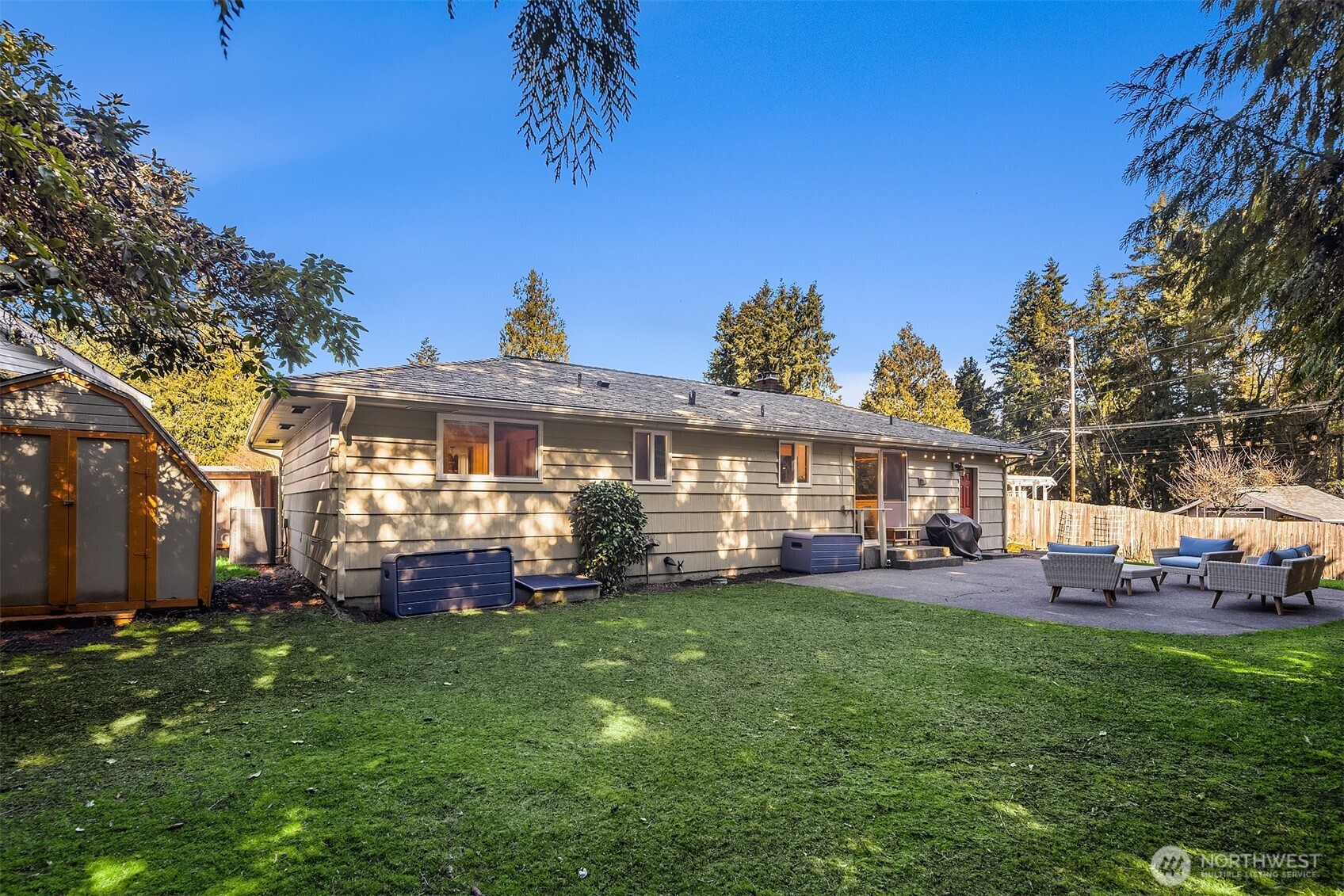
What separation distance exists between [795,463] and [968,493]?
667 centimetres

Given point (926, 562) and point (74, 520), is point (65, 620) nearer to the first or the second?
point (74, 520)

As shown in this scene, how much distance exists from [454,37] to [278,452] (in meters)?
20.5

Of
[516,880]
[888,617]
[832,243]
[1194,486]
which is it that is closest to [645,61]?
[516,880]

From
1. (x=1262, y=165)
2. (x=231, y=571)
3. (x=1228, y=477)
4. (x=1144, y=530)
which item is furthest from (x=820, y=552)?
(x=1228, y=477)

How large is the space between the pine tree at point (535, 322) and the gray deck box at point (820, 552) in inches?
868

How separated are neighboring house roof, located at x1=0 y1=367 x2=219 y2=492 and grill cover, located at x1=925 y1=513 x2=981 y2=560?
13787 mm

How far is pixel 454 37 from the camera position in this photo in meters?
2.91

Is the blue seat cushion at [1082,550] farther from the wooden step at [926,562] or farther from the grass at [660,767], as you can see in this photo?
the wooden step at [926,562]

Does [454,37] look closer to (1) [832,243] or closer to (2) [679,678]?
(2) [679,678]

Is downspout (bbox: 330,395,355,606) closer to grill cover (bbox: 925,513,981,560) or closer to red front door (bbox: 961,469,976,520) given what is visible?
grill cover (bbox: 925,513,981,560)

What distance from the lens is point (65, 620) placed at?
662 centimetres

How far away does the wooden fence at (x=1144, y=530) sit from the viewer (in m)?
14.4

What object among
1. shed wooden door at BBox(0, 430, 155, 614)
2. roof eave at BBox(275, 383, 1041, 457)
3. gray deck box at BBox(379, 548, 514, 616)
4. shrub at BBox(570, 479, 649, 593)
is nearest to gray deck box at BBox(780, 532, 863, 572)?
roof eave at BBox(275, 383, 1041, 457)

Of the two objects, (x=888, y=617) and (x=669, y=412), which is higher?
(x=669, y=412)
